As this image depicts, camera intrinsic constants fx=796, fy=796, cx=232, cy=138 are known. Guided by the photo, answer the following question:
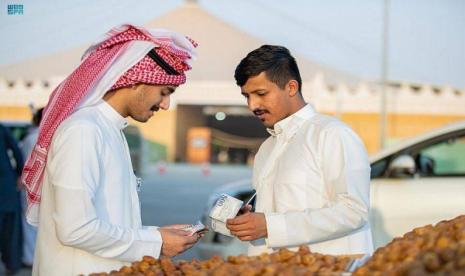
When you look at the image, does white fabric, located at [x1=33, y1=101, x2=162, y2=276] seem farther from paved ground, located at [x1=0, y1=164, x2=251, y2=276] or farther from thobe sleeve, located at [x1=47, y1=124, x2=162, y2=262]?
paved ground, located at [x1=0, y1=164, x2=251, y2=276]

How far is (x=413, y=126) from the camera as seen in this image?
36.3m

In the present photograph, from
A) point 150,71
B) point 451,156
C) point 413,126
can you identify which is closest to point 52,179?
point 150,71

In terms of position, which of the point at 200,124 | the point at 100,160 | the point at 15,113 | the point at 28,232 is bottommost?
the point at 200,124

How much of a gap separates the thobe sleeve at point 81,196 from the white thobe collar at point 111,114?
5.7 inches

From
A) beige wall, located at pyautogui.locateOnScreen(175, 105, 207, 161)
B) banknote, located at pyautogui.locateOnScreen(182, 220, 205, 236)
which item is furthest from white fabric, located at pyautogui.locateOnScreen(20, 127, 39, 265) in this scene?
beige wall, located at pyautogui.locateOnScreen(175, 105, 207, 161)

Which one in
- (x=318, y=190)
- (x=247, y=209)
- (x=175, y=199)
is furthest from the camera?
(x=175, y=199)

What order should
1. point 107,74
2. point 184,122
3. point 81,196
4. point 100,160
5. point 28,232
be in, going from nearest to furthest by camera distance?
point 81,196, point 100,160, point 107,74, point 28,232, point 184,122

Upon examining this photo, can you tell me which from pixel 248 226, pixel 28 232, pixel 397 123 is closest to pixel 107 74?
pixel 248 226

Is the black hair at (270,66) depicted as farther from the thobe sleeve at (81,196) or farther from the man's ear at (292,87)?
the thobe sleeve at (81,196)

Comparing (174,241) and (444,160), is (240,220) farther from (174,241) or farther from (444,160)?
(444,160)

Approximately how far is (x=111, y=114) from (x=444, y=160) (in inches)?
245

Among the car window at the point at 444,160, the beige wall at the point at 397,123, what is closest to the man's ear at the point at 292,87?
A: the car window at the point at 444,160

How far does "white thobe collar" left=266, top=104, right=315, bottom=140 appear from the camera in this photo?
3158 mm

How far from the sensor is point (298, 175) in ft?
9.96
